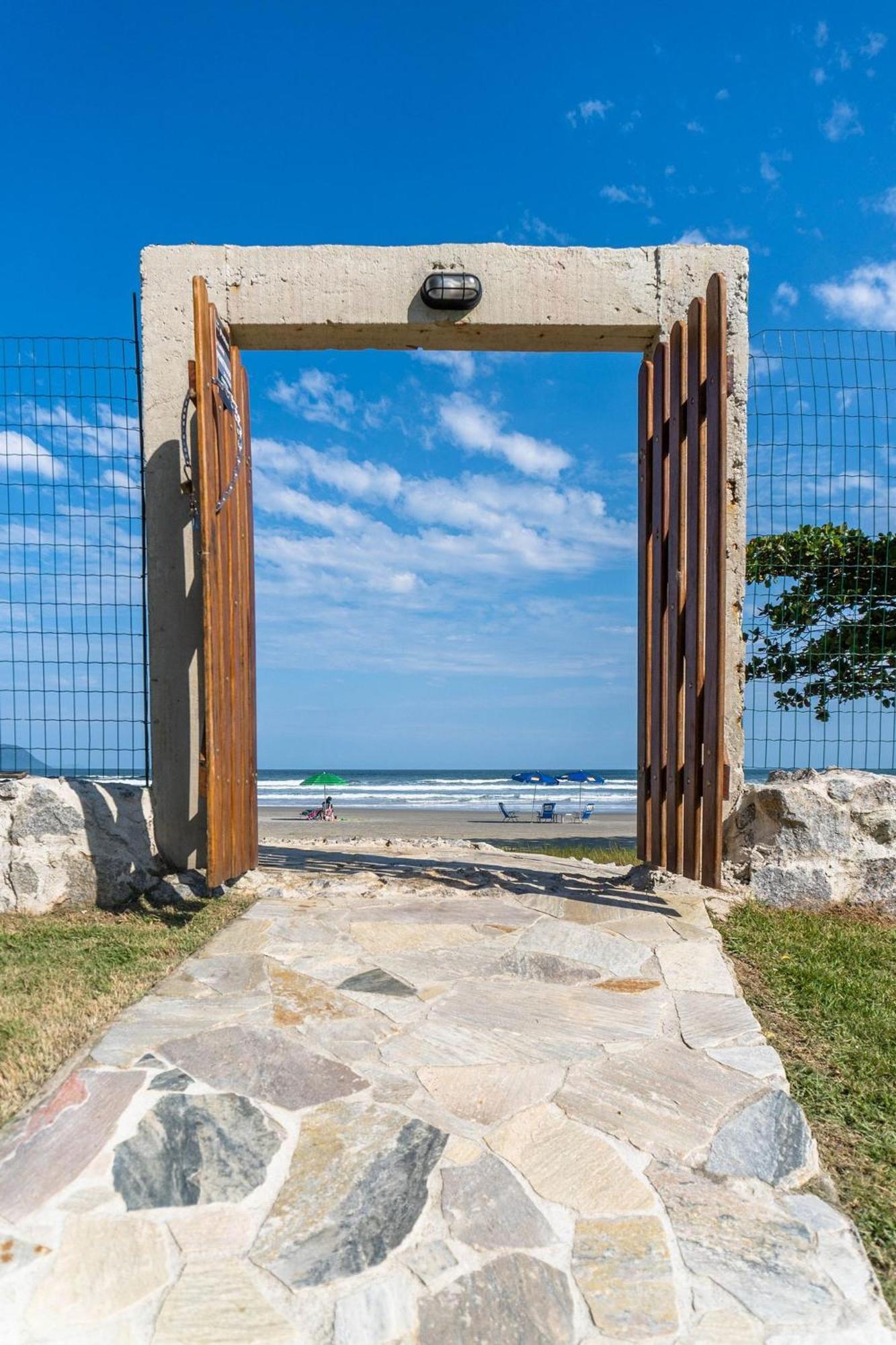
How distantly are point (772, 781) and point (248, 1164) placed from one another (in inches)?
151

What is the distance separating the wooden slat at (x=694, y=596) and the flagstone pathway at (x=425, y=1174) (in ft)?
3.85

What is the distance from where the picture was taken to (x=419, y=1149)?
80.4 inches

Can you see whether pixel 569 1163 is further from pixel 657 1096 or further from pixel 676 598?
pixel 676 598

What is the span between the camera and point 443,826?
2014 cm

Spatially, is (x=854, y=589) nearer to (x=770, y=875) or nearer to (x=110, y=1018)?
(x=770, y=875)

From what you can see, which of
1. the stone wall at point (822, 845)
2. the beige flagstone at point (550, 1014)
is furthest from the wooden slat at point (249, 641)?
the stone wall at point (822, 845)

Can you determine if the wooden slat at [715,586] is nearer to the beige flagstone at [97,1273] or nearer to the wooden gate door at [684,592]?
the wooden gate door at [684,592]

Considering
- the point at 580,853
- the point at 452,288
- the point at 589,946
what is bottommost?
the point at 580,853

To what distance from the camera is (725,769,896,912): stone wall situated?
4684 mm

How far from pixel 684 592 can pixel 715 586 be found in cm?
56

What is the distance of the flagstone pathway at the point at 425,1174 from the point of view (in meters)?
1.54

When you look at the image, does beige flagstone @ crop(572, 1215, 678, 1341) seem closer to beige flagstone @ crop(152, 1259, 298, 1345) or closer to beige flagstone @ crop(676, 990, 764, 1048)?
beige flagstone @ crop(152, 1259, 298, 1345)

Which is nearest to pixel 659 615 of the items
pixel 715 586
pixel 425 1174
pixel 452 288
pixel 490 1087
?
pixel 715 586

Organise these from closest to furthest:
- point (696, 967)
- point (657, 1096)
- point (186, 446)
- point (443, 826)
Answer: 1. point (657, 1096)
2. point (696, 967)
3. point (186, 446)
4. point (443, 826)
